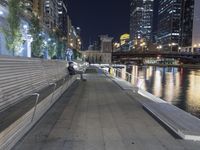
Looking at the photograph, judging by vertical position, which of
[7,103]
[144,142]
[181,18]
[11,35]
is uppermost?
[181,18]

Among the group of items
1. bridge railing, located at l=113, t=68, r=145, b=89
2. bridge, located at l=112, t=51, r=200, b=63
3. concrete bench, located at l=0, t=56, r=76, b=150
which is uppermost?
bridge, located at l=112, t=51, r=200, b=63

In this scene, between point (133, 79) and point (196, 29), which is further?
point (196, 29)

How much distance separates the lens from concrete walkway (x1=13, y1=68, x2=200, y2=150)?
5.62 metres

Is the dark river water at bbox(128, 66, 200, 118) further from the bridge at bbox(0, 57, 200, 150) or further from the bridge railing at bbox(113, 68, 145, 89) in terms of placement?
the bridge at bbox(0, 57, 200, 150)

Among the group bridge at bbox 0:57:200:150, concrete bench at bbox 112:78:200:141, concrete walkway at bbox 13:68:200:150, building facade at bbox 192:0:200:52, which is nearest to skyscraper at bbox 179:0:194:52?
building facade at bbox 192:0:200:52

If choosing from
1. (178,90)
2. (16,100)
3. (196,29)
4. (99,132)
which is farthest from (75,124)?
(196,29)

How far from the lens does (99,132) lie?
6.58 meters

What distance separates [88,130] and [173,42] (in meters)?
192

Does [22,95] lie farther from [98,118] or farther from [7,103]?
[98,118]

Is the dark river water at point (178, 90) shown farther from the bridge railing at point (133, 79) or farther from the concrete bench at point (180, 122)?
the concrete bench at point (180, 122)

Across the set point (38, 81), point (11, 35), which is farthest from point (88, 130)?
point (11, 35)

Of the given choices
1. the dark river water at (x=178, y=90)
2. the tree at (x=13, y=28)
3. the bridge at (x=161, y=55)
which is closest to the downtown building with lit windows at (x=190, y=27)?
the bridge at (x=161, y=55)

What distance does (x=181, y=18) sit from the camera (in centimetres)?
19575

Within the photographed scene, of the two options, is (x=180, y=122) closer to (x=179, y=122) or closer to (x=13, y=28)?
(x=179, y=122)
